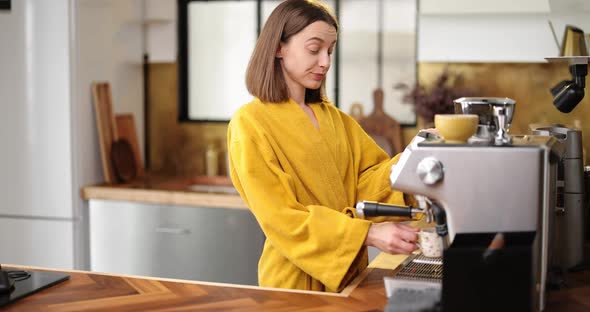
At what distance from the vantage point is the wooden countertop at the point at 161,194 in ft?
11.4

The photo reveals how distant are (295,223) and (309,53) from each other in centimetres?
48

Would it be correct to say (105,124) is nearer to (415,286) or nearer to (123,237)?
(123,237)

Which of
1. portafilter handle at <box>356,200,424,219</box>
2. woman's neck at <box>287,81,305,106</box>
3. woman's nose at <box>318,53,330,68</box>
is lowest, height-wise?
portafilter handle at <box>356,200,424,219</box>

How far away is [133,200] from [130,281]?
1.76m

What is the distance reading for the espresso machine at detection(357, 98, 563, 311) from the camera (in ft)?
4.74

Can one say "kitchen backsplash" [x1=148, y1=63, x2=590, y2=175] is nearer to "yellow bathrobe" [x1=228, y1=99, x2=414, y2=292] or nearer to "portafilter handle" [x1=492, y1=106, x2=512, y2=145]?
"yellow bathrobe" [x1=228, y1=99, x2=414, y2=292]

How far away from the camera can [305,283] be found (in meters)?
2.08

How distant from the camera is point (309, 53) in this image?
2105mm

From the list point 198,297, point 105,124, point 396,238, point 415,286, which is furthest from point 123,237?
point 415,286

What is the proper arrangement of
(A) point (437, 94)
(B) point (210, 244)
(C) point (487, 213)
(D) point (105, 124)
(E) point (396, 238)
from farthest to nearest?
(D) point (105, 124) → (A) point (437, 94) → (B) point (210, 244) → (E) point (396, 238) → (C) point (487, 213)

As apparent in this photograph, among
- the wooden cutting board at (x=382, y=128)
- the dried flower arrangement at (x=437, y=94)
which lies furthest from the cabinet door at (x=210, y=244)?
the dried flower arrangement at (x=437, y=94)

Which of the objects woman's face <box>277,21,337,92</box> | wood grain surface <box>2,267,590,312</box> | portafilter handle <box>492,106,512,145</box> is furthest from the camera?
woman's face <box>277,21,337,92</box>

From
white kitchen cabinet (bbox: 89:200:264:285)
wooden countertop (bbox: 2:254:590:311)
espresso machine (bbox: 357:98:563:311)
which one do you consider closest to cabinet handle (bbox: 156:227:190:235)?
white kitchen cabinet (bbox: 89:200:264:285)

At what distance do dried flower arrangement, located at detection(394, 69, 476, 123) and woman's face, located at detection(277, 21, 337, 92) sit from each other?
5.20 ft
